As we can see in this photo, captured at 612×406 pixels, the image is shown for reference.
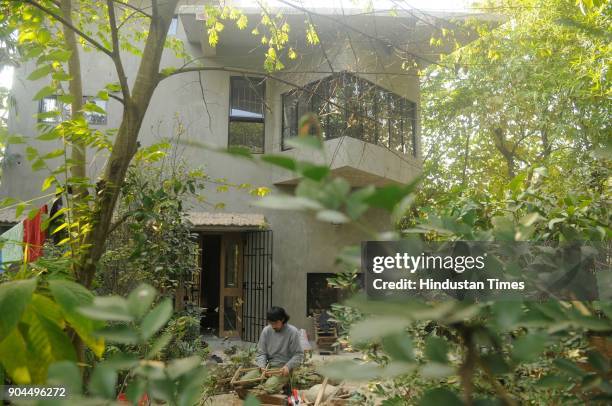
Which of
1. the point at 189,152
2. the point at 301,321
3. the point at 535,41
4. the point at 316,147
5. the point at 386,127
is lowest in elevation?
the point at 301,321

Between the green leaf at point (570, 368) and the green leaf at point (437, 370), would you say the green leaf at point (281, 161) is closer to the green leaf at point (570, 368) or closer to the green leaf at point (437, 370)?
the green leaf at point (437, 370)

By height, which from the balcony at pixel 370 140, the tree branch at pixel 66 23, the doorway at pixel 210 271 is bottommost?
the doorway at pixel 210 271

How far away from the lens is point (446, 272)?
835 millimetres

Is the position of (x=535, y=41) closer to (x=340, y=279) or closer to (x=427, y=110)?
(x=427, y=110)

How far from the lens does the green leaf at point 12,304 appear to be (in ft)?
2.19

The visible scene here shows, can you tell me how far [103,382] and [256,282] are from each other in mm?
10047

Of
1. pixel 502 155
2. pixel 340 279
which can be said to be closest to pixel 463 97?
pixel 502 155

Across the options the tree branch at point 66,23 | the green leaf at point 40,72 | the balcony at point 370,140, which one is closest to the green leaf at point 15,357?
the green leaf at point 40,72

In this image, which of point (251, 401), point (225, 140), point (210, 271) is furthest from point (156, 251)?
point (210, 271)

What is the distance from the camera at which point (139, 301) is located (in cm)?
46

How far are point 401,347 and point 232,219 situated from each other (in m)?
9.65

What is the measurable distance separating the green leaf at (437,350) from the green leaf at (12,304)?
0.54m

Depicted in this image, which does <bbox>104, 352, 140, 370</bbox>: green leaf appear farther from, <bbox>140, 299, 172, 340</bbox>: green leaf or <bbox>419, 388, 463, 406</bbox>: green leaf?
<bbox>419, 388, 463, 406</bbox>: green leaf

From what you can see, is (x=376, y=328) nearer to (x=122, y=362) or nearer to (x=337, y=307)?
(x=122, y=362)
